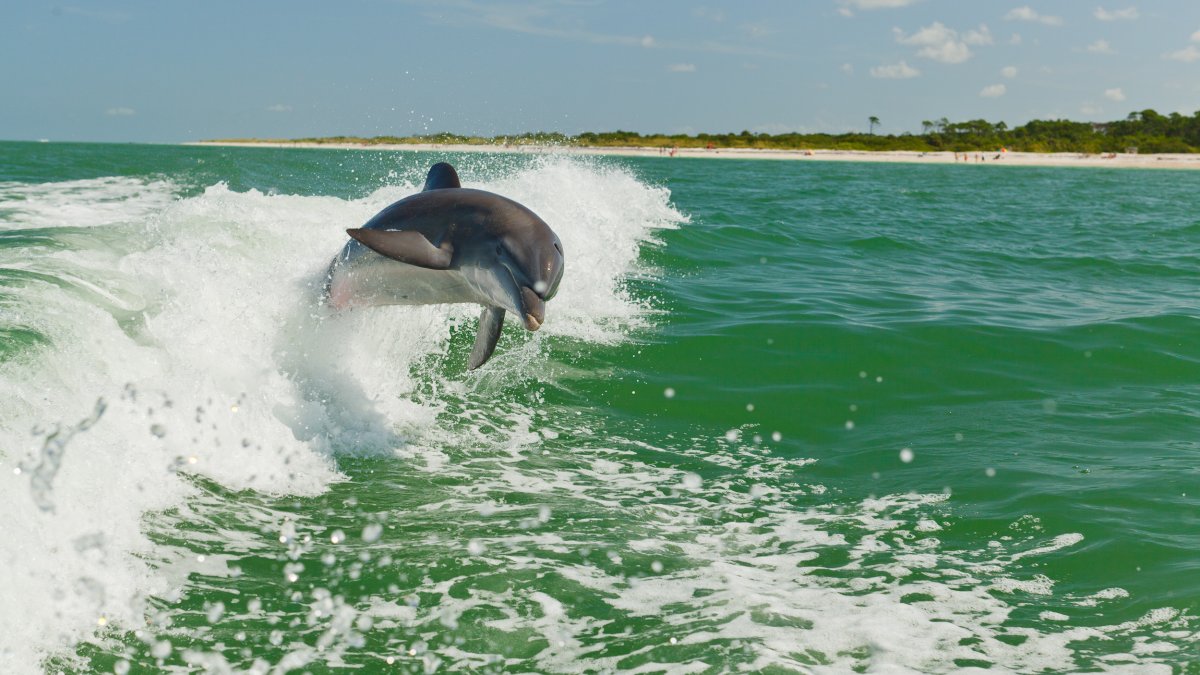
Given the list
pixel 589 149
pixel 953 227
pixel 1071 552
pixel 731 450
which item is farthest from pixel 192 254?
pixel 589 149

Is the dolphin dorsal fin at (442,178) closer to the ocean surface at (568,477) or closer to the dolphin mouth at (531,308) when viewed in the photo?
the ocean surface at (568,477)

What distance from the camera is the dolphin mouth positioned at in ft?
17.1

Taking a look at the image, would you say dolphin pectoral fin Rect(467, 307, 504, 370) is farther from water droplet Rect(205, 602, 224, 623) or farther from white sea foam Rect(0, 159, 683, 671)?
water droplet Rect(205, 602, 224, 623)

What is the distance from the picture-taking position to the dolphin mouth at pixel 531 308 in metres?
5.21

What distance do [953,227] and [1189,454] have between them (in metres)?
18.6

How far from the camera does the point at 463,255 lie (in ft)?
19.5

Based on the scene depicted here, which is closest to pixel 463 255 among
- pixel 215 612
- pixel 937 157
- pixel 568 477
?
pixel 568 477

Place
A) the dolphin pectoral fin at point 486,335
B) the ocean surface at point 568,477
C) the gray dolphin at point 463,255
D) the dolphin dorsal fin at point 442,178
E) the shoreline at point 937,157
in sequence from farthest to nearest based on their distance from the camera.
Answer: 1. the shoreline at point 937,157
2. the dolphin dorsal fin at point 442,178
3. the dolphin pectoral fin at point 486,335
4. the gray dolphin at point 463,255
5. the ocean surface at point 568,477

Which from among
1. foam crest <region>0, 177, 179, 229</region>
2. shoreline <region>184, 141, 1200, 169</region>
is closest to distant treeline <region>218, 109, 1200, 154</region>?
shoreline <region>184, 141, 1200, 169</region>

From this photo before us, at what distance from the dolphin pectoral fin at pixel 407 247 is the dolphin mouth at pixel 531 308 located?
0.75 metres

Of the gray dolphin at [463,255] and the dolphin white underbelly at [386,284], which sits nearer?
the gray dolphin at [463,255]

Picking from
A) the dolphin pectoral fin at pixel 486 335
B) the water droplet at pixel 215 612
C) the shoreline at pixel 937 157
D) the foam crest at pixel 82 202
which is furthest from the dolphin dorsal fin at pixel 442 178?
the shoreline at pixel 937 157

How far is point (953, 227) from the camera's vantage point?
949 inches

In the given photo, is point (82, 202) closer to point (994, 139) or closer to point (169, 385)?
point (169, 385)
